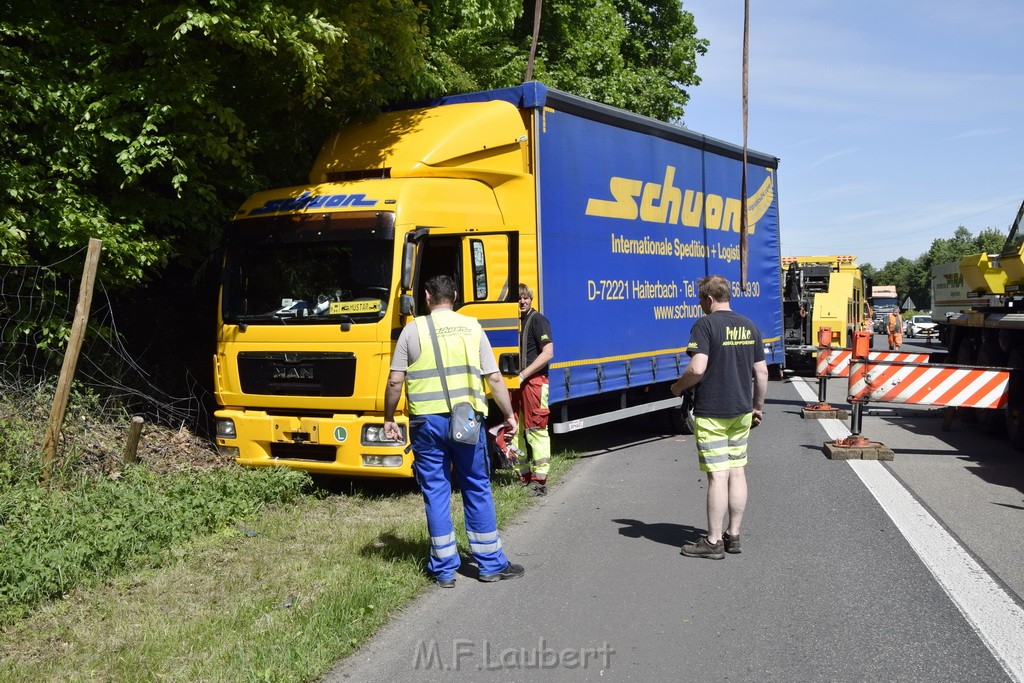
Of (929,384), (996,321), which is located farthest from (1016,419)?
(996,321)

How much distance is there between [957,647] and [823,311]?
18.3m

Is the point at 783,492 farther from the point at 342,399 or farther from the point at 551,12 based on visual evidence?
the point at 551,12

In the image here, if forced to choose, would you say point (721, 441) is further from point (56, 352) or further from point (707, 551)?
point (56, 352)

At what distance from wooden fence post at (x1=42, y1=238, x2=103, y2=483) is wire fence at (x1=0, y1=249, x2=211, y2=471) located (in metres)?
0.63

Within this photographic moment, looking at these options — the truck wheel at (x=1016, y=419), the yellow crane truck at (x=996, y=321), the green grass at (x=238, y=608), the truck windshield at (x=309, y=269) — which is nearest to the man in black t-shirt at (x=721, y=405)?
the green grass at (x=238, y=608)

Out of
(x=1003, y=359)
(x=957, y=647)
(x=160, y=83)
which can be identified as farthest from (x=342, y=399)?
(x=1003, y=359)

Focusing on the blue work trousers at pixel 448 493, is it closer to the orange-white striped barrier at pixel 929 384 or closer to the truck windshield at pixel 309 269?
the truck windshield at pixel 309 269

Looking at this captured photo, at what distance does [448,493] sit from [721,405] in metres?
1.81

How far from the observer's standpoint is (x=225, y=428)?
27.7 ft

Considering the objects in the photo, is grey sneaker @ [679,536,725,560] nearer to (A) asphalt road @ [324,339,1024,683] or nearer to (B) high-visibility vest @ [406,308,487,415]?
(A) asphalt road @ [324,339,1024,683]

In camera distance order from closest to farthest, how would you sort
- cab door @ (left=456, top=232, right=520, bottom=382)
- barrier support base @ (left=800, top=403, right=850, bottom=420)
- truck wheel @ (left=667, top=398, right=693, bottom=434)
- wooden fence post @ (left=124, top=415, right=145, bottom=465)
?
wooden fence post @ (left=124, top=415, right=145, bottom=465), cab door @ (left=456, top=232, right=520, bottom=382), truck wheel @ (left=667, top=398, right=693, bottom=434), barrier support base @ (left=800, top=403, right=850, bottom=420)

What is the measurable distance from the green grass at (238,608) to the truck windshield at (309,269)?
1.73 meters

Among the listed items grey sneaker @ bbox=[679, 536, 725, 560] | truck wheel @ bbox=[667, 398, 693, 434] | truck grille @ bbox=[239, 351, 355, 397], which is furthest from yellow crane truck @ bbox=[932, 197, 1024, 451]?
truck grille @ bbox=[239, 351, 355, 397]

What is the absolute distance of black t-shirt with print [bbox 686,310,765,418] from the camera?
20.3 feet
